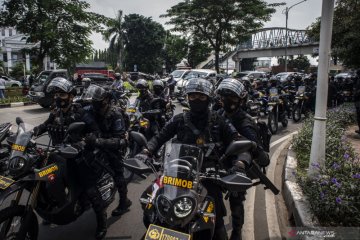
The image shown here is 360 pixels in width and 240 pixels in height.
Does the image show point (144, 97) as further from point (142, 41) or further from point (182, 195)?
point (142, 41)

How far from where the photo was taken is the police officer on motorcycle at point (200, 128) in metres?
2.99

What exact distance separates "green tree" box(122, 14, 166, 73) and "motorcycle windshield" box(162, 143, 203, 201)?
5192 centimetres

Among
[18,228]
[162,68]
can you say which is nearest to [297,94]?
[18,228]

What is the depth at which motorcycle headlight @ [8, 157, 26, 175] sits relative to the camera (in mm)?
3053

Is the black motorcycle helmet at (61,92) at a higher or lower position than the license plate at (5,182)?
higher

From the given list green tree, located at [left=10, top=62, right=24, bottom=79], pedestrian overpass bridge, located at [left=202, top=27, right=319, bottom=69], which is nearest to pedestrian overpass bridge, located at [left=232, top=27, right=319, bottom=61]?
pedestrian overpass bridge, located at [left=202, top=27, right=319, bottom=69]

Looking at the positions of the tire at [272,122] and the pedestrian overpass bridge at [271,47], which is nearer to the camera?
the tire at [272,122]

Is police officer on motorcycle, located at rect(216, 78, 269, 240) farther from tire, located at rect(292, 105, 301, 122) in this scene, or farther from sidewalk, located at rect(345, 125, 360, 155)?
tire, located at rect(292, 105, 301, 122)

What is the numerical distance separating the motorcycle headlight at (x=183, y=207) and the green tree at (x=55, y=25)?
1717 centimetres

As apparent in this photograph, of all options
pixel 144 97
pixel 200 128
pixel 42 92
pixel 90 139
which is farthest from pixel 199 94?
pixel 42 92

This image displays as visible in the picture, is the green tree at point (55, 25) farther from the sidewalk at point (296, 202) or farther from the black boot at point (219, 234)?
the black boot at point (219, 234)

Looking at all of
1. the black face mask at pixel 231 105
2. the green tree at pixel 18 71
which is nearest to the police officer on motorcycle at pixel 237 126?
the black face mask at pixel 231 105

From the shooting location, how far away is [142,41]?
53.1m

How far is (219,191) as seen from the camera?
→ 297 cm
